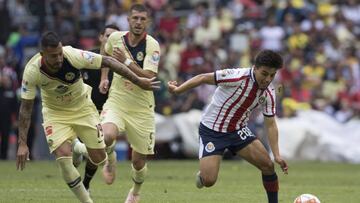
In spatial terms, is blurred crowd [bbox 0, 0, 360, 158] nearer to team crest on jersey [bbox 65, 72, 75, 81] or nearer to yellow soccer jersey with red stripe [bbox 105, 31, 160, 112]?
yellow soccer jersey with red stripe [bbox 105, 31, 160, 112]

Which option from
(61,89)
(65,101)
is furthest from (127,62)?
(61,89)

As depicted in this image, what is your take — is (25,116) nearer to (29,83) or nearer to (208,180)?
(29,83)

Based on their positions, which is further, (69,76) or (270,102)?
(270,102)

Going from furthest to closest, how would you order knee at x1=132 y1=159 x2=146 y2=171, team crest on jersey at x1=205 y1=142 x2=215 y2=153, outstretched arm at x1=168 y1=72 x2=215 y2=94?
knee at x1=132 y1=159 x2=146 y2=171 → team crest on jersey at x1=205 y1=142 x2=215 y2=153 → outstretched arm at x1=168 y1=72 x2=215 y2=94

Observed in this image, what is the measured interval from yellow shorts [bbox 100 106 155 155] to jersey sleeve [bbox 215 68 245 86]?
217 cm

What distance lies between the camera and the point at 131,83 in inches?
606

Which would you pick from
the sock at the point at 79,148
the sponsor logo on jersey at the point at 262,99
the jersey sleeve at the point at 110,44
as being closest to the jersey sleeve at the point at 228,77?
the sponsor logo on jersey at the point at 262,99

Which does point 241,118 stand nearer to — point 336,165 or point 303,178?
point 303,178

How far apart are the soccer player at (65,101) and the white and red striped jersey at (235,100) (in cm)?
113

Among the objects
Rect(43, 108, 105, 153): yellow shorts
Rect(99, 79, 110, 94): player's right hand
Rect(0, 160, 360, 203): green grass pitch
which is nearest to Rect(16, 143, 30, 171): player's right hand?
Rect(43, 108, 105, 153): yellow shorts

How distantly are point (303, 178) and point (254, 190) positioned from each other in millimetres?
3981

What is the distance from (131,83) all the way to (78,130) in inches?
65.0

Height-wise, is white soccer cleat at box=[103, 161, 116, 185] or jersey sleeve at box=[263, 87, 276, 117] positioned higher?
jersey sleeve at box=[263, 87, 276, 117]

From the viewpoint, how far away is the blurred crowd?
29.1 meters
